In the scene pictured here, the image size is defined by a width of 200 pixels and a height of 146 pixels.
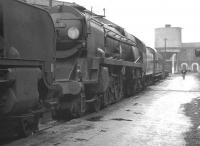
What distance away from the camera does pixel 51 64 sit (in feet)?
28.0

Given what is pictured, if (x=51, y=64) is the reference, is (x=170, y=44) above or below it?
above

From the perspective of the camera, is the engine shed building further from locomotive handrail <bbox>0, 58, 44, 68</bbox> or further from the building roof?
locomotive handrail <bbox>0, 58, 44, 68</bbox>

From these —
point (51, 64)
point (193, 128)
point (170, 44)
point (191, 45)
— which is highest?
point (191, 45)

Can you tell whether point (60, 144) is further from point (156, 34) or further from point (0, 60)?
point (156, 34)

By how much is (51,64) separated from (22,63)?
165 centimetres

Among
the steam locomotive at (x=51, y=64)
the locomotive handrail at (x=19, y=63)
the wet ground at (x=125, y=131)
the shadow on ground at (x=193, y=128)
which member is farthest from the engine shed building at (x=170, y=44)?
the locomotive handrail at (x=19, y=63)

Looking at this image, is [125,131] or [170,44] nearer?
[125,131]

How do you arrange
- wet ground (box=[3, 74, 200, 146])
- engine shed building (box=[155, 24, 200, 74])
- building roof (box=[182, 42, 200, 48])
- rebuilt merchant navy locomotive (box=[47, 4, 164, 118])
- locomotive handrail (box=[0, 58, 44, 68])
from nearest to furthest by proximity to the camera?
locomotive handrail (box=[0, 58, 44, 68]), wet ground (box=[3, 74, 200, 146]), rebuilt merchant navy locomotive (box=[47, 4, 164, 118]), engine shed building (box=[155, 24, 200, 74]), building roof (box=[182, 42, 200, 48])

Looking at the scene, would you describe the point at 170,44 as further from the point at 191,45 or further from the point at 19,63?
the point at 19,63

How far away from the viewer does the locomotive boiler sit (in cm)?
662

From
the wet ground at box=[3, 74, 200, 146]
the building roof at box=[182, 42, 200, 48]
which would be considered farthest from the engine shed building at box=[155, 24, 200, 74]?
the wet ground at box=[3, 74, 200, 146]

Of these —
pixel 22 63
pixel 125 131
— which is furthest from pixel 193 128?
pixel 22 63

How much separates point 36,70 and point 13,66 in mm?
802

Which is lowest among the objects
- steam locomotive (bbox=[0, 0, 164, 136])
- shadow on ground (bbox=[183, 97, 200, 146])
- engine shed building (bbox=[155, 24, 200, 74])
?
shadow on ground (bbox=[183, 97, 200, 146])
